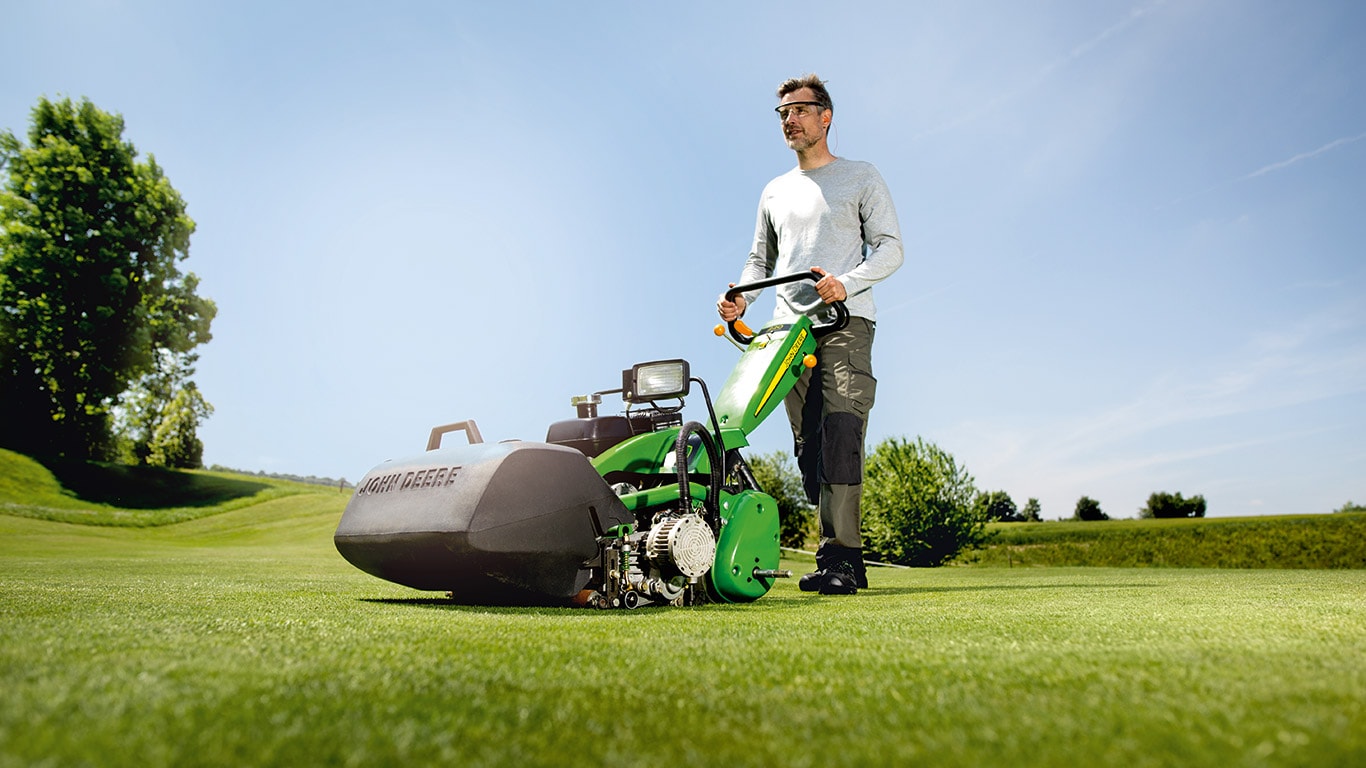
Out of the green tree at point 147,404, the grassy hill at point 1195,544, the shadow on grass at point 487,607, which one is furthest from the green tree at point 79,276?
the shadow on grass at point 487,607

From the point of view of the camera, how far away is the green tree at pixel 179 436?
40.2 meters

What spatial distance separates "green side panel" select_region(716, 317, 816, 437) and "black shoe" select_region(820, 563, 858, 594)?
3.84 feet

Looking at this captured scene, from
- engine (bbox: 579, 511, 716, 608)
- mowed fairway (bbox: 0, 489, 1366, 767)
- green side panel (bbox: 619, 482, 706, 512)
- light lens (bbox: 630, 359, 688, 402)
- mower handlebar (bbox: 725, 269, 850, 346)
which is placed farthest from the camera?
mower handlebar (bbox: 725, 269, 850, 346)

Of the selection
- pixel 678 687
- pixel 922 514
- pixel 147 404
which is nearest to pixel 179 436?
pixel 147 404

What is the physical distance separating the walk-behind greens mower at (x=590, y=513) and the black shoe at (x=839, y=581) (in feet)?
3.06

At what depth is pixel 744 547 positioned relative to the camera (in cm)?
461

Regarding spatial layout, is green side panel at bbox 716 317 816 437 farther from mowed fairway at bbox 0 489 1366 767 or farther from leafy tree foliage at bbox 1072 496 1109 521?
leafy tree foliage at bbox 1072 496 1109 521

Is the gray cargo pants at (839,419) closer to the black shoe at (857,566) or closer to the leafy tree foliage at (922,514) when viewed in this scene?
the black shoe at (857,566)

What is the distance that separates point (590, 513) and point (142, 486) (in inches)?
1388

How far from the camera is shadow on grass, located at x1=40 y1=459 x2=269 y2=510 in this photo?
101 ft

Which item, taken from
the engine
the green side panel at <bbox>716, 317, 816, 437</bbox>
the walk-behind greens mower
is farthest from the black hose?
the green side panel at <bbox>716, 317, 816, 437</bbox>

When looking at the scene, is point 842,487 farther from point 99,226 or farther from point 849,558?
point 99,226

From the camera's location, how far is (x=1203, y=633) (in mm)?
2967

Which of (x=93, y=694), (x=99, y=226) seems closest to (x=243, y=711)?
(x=93, y=694)
